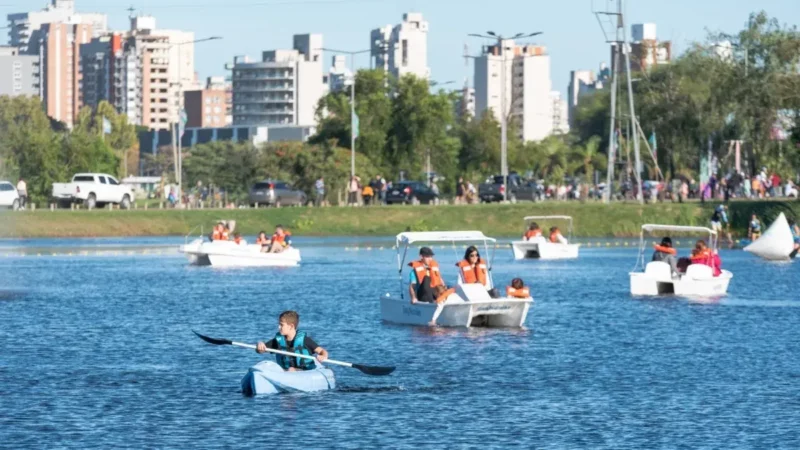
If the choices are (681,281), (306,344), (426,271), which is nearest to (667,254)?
(681,281)

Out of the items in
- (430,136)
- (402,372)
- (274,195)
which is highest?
(430,136)

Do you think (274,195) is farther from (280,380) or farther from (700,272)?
(280,380)

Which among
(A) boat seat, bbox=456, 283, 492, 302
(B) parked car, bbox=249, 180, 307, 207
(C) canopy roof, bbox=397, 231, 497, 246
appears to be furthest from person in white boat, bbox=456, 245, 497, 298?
(B) parked car, bbox=249, 180, 307, 207

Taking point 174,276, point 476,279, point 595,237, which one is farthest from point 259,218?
point 476,279

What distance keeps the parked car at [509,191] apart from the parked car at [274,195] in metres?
14.7

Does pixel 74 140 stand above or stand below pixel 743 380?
above

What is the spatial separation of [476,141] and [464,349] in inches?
5061

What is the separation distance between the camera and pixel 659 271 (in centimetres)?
5641

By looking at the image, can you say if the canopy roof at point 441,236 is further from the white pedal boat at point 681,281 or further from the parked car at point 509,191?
the parked car at point 509,191

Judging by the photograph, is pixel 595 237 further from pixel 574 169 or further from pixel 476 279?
pixel 574 169

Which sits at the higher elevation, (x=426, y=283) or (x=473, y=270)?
(x=473, y=270)

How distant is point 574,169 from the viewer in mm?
183000

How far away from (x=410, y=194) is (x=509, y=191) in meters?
11.2

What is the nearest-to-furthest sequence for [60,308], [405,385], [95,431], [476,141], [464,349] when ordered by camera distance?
1. [95,431]
2. [405,385]
3. [464,349]
4. [60,308]
5. [476,141]
